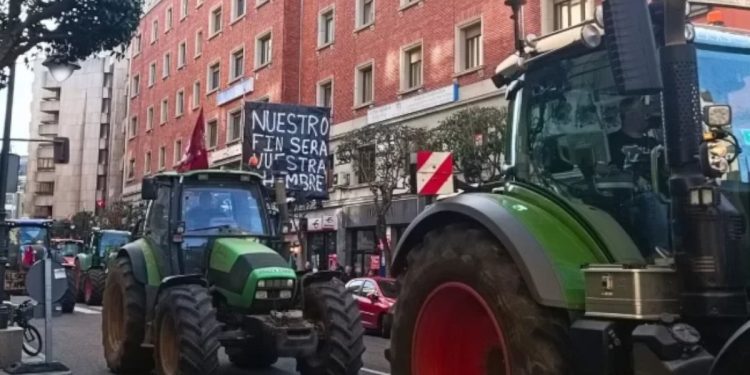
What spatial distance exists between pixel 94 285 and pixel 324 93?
41.7 ft

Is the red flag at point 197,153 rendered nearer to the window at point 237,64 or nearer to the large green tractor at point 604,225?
the large green tractor at point 604,225

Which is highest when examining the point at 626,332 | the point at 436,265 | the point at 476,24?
the point at 476,24

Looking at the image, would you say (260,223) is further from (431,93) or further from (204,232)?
(431,93)

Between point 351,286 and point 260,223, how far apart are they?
335 inches

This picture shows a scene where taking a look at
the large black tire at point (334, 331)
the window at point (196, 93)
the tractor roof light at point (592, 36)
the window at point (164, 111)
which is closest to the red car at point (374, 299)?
the large black tire at point (334, 331)

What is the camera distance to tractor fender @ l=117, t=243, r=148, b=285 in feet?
31.0

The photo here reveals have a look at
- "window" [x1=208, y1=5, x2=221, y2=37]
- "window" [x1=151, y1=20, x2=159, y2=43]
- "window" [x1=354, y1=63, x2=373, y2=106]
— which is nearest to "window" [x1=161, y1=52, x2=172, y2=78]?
"window" [x1=151, y1=20, x2=159, y2=43]

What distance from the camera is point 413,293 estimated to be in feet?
16.6

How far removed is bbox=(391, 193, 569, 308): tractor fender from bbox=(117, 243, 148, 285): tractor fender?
198 inches

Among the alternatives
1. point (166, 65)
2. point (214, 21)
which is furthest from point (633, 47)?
point (166, 65)

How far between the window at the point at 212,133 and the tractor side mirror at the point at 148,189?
31109mm

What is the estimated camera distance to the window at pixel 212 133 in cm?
4031

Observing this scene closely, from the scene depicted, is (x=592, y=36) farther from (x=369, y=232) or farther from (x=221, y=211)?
(x=369, y=232)

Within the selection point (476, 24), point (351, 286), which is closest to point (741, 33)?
point (351, 286)
